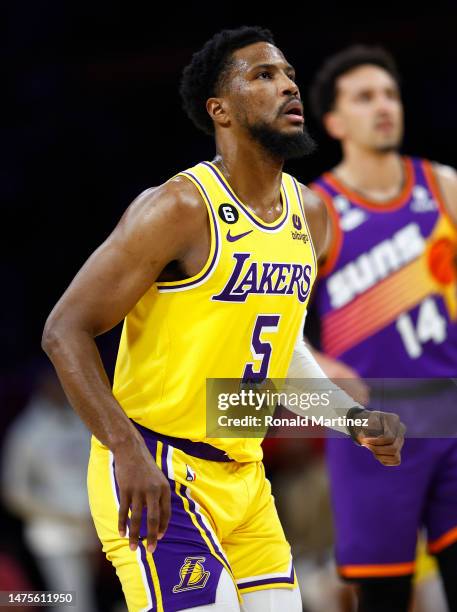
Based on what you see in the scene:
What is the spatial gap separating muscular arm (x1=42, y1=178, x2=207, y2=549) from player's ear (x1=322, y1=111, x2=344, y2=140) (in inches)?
101

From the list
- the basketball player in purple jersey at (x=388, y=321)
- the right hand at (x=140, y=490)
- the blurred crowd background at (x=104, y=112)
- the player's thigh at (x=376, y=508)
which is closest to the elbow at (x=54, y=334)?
the right hand at (x=140, y=490)

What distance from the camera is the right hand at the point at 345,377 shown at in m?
4.39

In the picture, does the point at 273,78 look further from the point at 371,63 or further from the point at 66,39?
the point at 66,39

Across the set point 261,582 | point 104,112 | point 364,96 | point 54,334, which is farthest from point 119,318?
point 104,112

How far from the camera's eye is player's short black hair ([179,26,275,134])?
3.75 metres

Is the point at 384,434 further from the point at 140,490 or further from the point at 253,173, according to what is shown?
the point at 253,173

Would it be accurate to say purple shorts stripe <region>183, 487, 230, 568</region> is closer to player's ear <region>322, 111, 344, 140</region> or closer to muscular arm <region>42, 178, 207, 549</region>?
muscular arm <region>42, 178, 207, 549</region>

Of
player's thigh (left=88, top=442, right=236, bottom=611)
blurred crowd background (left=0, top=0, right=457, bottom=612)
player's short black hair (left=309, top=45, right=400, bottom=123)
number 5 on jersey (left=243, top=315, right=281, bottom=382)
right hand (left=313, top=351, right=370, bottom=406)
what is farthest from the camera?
blurred crowd background (left=0, top=0, right=457, bottom=612)

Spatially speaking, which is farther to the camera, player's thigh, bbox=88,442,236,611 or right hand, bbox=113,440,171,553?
player's thigh, bbox=88,442,236,611

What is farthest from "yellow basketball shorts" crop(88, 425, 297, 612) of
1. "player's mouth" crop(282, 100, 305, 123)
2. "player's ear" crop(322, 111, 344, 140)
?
"player's ear" crop(322, 111, 344, 140)

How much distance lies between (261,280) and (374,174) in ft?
7.05

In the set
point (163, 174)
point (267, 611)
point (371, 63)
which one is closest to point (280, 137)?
point (267, 611)

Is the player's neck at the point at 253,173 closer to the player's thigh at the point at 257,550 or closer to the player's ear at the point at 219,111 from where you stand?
the player's ear at the point at 219,111
